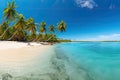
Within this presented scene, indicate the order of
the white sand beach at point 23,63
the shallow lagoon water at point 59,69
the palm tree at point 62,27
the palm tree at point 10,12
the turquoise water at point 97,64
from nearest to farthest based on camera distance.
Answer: the shallow lagoon water at point 59,69
the turquoise water at point 97,64
the white sand beach at point 23,63
the palm tree at point 10,12
the palm tree at point 62,27

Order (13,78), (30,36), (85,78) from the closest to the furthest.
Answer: (13,78) → (85,78) → (30,36)

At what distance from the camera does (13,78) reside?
19.7ft

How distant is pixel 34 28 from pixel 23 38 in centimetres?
454

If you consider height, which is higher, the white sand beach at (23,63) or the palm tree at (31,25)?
the palm tree at (31,25)

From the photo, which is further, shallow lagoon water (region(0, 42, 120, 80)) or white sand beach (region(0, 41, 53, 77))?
white sand beach (region(0, 41, 53, 77))

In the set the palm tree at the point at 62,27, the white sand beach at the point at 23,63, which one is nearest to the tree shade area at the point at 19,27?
the palm tree at the point at 62,27

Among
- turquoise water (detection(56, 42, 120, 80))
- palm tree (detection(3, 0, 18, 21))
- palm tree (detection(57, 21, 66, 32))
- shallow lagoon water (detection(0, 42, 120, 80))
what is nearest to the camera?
shallow lagoon water (detection(0, 42, 120, 80))

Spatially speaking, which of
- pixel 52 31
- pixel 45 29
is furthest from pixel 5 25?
pixel 52 31

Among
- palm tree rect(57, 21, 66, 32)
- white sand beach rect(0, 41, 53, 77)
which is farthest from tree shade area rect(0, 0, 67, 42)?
white sand beach rect(0, 41, 53, 77)

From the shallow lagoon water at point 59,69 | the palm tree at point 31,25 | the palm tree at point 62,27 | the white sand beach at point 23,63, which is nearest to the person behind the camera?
the shallow lagoon water at point 59,69

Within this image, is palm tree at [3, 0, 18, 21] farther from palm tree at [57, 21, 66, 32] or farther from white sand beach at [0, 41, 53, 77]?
palm tree at [57, 21, 66, 32]

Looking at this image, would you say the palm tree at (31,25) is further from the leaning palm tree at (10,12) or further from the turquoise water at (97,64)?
the turquoise water at (97,64)

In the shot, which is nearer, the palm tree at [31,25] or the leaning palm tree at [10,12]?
the leaning palm tree at [10,12]

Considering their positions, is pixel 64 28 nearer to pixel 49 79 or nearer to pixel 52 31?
pixel 52 31
